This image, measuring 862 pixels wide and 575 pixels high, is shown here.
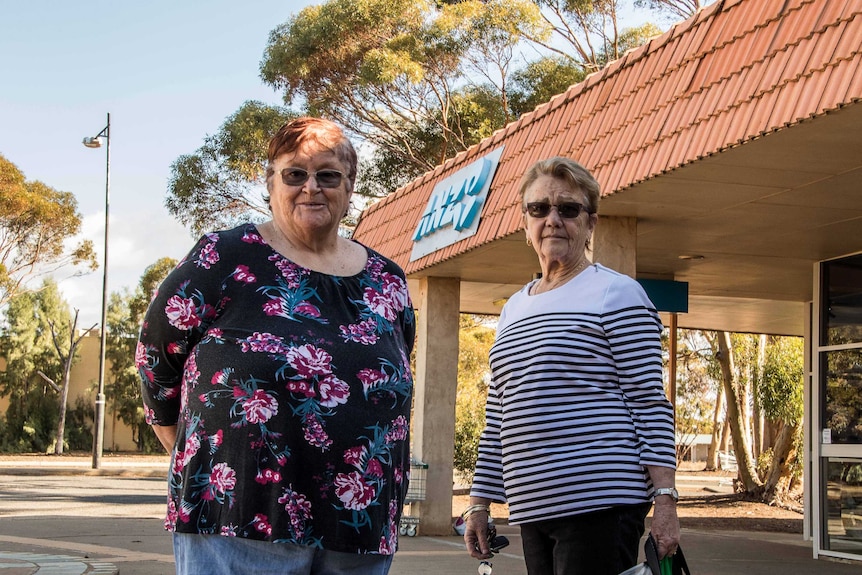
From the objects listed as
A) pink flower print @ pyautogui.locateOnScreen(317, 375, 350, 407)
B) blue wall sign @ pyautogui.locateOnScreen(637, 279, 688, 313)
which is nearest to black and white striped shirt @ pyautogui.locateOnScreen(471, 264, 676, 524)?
pink flower print @ pyautogui.locateOnScreen(317, 375, 350, 407)

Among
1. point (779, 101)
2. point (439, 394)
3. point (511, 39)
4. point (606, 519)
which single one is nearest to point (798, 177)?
point (779, 101)

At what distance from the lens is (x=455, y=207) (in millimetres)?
11453

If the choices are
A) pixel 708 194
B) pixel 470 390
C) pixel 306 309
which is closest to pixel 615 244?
pixel 708 194

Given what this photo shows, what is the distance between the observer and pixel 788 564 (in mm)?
10812

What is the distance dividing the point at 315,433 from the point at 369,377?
8.6 inches

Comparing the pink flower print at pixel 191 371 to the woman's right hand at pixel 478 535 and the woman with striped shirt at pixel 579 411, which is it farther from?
the woman's right hand at pixel 478 535

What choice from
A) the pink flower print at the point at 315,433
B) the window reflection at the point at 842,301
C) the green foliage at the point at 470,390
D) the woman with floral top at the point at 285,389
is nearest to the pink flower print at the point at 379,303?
the woman with floral top at the point at 285,389

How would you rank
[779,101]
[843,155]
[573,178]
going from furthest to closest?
[843,155], [779,101], [573,178]

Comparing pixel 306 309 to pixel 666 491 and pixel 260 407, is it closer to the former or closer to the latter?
pixel 260 407

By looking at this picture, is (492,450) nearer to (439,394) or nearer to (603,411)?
(603,411)

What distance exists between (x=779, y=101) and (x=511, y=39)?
72.3 ft

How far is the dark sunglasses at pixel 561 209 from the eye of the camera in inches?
146

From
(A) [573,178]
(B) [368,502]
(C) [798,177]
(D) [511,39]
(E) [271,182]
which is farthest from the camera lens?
(D) [511,39]

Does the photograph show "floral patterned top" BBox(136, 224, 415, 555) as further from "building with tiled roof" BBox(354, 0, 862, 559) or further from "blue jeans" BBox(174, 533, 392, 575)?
"building with tiled roof" BBox(354, 0, 862, 559)
